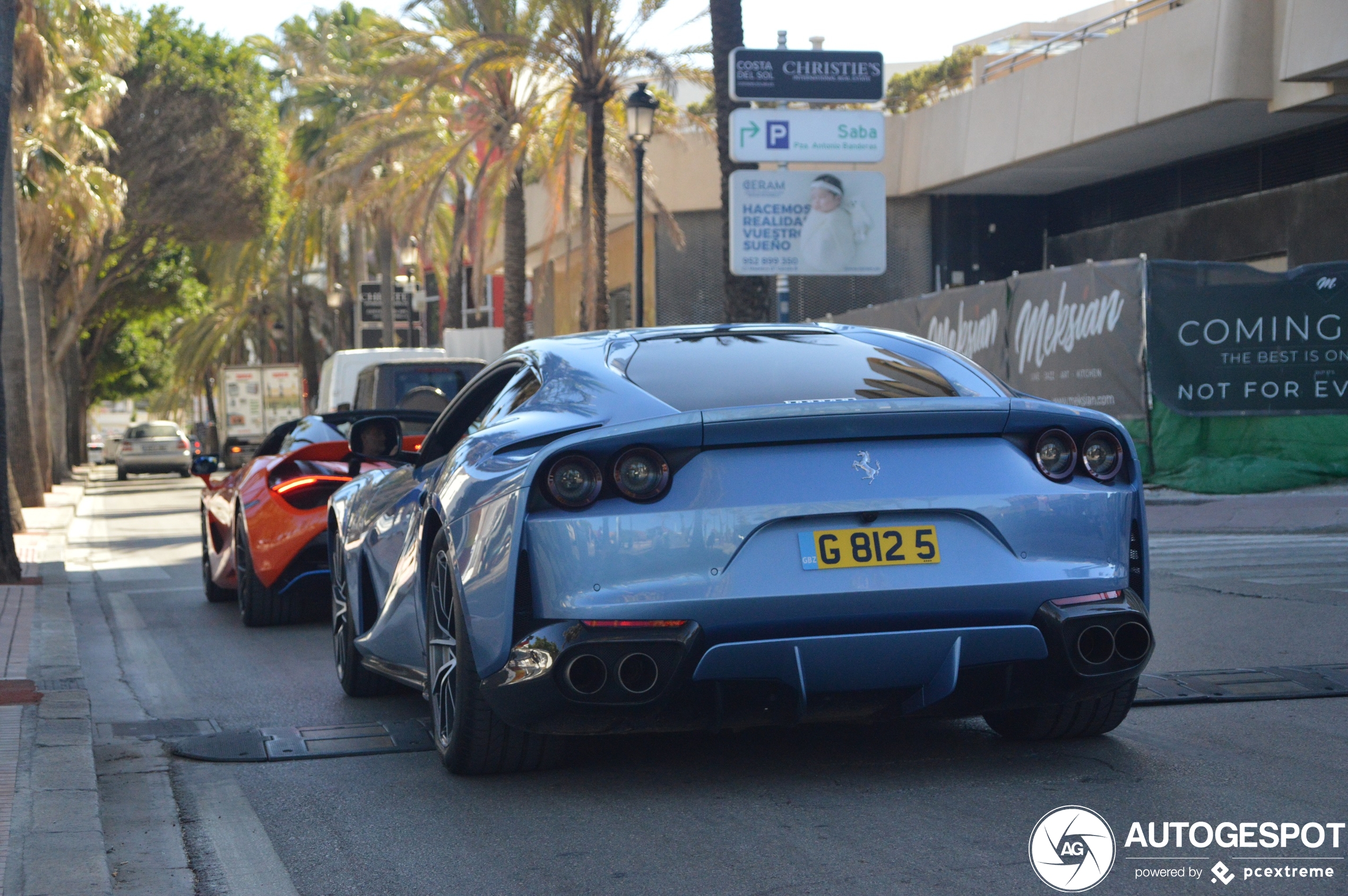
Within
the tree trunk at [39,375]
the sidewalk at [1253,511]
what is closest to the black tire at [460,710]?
the sidewalk at [1253,511]

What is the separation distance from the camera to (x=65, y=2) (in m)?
26.8

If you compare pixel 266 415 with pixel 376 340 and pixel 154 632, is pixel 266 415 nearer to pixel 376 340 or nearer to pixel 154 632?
pixel 376 340

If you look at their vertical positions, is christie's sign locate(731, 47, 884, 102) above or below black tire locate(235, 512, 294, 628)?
above

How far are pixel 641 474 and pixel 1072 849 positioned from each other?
147 cm

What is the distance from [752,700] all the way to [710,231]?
31382 millimetres

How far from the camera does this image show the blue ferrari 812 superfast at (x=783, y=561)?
424cm

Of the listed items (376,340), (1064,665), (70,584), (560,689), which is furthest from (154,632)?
(376,340)

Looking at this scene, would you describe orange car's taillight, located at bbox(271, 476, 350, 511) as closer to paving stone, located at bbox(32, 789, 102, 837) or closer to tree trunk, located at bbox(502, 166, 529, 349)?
paving stone, located at bbox(32, 789, 102, 837)

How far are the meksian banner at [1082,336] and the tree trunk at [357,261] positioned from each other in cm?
2483

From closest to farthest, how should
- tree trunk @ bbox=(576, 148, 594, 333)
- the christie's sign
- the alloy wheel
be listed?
the alloy wheel → the christie's sign → tree trunk @ bbox=(576, 148, 594, 333)

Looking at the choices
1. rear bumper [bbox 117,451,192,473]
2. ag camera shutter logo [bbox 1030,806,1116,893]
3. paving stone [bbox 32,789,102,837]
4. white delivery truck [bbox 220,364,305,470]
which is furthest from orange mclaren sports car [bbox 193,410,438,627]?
white delivery truck [bbox 220,364,305,470]

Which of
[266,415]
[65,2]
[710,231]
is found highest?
[65,2]

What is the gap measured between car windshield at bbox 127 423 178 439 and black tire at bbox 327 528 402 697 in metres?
40.6

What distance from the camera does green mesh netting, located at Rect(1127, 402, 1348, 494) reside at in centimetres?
1584
